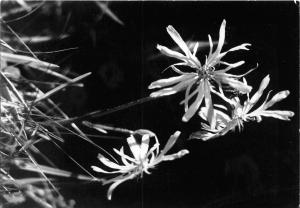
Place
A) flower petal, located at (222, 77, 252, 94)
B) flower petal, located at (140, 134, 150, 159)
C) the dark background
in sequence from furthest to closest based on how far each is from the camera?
the dark background
flower petal, located at (140, 134, 150, 159)
flower petal, located at (222, 77, 252, 94)

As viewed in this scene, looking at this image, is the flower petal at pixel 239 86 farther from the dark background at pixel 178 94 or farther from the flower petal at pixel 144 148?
the dark background at pixel 178 94

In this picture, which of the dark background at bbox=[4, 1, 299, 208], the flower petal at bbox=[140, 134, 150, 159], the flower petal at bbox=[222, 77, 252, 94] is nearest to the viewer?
the flower petal at bbox=[222, 77, 252, 94]

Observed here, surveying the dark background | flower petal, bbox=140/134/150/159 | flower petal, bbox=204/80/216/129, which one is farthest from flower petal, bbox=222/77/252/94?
the dark background

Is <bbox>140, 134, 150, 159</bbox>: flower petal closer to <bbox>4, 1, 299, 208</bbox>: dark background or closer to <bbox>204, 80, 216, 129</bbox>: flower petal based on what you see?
<bbox>204, 80, 216, 129</bbox>: flower petal

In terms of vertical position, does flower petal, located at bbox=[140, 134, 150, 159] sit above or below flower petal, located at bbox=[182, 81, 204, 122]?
below

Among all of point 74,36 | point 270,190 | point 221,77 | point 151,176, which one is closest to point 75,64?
point 74,36

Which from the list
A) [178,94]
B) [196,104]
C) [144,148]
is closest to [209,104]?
[196,104]

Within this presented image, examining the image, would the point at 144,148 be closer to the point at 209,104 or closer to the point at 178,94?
the point at 209,104

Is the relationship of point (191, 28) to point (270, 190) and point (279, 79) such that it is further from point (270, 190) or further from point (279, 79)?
point (270, 190)
